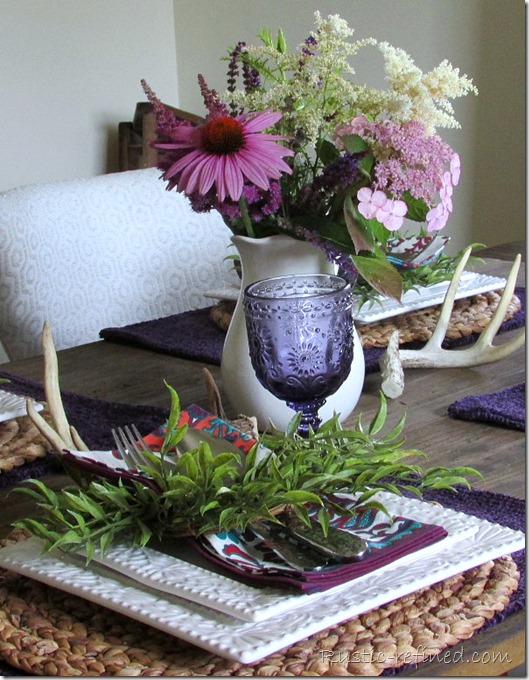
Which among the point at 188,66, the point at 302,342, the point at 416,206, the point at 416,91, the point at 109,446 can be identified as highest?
the point at 188,66

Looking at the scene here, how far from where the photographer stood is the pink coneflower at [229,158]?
91 cm

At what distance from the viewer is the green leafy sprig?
658 millimetres

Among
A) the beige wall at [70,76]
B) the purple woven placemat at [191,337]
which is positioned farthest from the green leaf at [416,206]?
the beige wall at [70,76]

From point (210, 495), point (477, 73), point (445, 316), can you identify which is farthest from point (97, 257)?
point (477, 73)

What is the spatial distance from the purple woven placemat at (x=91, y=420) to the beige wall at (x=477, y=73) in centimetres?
230

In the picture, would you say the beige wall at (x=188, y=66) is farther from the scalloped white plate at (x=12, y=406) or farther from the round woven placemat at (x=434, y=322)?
the scalloped white plate at (x=12, y=406)

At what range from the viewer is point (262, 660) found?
56 cm

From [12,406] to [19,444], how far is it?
0.06 metres

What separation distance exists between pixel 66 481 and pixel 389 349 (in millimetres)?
406

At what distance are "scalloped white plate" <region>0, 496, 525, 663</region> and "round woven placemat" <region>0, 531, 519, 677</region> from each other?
0.02 m

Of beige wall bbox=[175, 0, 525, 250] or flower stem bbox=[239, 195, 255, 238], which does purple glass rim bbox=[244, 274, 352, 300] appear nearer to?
flower stem bbox=[239, 195, 255, 238]

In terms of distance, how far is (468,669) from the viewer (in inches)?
23.1

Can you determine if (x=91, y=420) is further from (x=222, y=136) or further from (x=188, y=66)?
(x=188, y=66)

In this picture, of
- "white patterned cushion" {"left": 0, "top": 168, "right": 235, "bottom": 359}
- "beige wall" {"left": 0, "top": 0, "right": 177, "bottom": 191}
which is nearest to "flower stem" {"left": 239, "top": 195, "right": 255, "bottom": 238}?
"white patterned cushion" {"left": 0, "top": 168, "right": 235, "bottom": 359}
